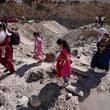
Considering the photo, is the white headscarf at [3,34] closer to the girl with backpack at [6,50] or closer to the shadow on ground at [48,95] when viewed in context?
the girl with backpack at [6,50]

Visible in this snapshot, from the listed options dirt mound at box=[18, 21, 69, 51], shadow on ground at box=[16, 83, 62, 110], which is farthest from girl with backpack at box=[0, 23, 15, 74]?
dirt mound at box=[18, 21, 69, 51]

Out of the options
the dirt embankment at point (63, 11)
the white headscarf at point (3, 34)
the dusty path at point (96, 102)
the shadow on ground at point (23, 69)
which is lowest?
the dirt embankment at point (63, 11)

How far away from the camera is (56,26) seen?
2456 cm

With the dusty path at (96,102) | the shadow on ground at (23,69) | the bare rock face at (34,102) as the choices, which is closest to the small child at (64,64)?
the dusty path at (96,102)

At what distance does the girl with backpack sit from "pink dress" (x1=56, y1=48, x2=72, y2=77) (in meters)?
1.29

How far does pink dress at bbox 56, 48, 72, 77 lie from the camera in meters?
7.91

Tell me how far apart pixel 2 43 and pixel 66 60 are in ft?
5.11

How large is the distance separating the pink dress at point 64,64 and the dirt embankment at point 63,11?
19.2m

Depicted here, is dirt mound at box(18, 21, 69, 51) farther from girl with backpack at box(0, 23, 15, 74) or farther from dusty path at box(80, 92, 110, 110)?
dusty path at box(80, 92, 110, 110)

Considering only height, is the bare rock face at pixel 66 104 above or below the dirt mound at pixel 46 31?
above

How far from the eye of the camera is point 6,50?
856cm

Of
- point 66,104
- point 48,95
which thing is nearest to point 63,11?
point 48,95

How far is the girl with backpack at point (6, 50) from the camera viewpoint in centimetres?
834

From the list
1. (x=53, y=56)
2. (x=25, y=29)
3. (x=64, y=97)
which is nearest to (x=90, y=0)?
(x=25, y=29)
